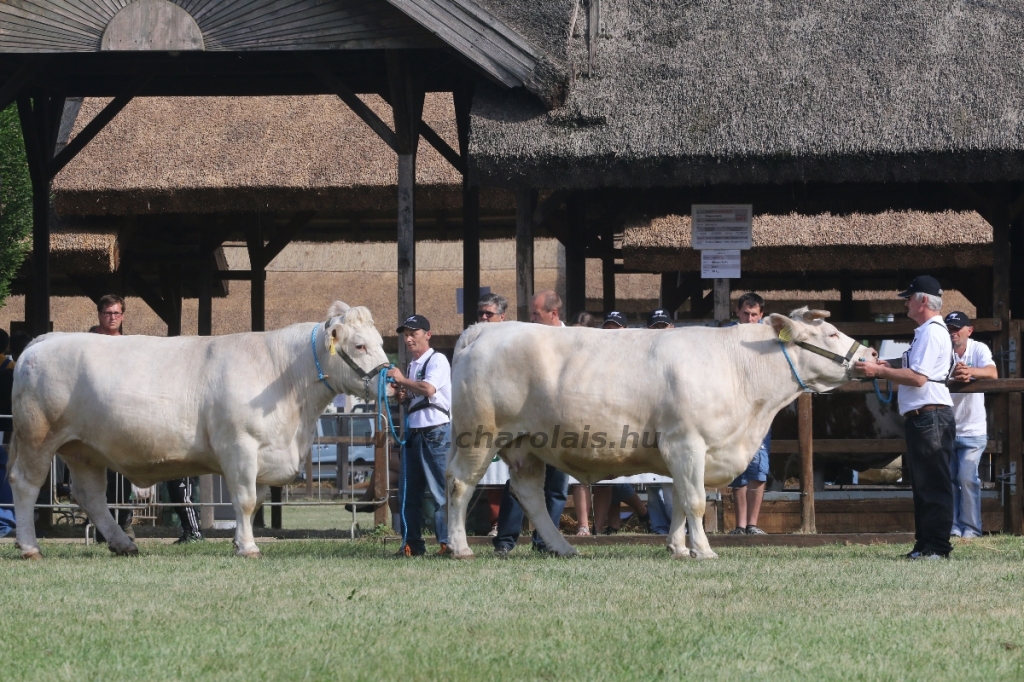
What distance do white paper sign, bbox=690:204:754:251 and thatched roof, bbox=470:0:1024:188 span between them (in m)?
0.98

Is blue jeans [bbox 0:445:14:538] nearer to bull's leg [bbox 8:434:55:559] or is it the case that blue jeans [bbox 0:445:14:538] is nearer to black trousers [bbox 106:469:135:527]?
black trousers [bbox 106:469:135:527]

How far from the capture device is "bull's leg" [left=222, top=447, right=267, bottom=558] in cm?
1041

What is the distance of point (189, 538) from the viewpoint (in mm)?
13219

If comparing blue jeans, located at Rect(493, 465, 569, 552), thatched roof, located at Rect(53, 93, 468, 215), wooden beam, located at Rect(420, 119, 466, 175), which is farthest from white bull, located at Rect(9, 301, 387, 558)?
thatched roof, located at Rect(53, 93, 468, 215)

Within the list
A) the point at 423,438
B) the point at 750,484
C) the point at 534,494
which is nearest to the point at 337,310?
the point at 423,438

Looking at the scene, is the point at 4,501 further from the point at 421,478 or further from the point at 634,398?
the point at 634,398

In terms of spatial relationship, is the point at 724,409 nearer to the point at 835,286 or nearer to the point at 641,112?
the point at 641,112

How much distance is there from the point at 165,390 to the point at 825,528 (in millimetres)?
7038

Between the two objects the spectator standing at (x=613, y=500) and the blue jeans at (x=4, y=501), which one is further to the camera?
the blue jeans at (x=4, y=501)

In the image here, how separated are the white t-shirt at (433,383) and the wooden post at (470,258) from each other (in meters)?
4.25

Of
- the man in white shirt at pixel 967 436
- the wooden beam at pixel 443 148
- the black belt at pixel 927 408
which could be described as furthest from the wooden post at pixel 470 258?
the black belt at pixel 927 408

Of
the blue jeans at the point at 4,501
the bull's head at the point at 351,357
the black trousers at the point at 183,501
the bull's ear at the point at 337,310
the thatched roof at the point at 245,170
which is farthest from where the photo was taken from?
the thatched roof at the point at 245,170

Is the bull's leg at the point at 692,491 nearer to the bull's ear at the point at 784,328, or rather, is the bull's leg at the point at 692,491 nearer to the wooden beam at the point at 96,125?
the bull's ear at the point at 784,328

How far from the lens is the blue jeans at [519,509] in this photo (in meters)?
11.0
